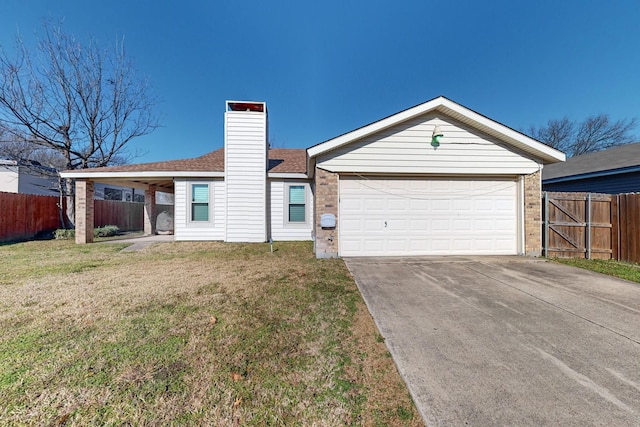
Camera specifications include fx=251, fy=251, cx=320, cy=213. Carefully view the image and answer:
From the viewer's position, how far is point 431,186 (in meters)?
6.98

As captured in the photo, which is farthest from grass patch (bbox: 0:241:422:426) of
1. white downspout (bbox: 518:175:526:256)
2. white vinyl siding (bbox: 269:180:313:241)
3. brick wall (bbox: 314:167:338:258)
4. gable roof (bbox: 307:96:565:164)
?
white downspout (bbox: 518:175:526:256)

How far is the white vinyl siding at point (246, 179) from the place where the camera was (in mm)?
9281

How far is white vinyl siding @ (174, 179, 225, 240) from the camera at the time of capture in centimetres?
956

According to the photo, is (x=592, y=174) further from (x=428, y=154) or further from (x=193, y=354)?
(x=193, y=354)

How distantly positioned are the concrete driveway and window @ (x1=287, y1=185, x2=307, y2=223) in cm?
531

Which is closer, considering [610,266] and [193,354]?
[193,354]

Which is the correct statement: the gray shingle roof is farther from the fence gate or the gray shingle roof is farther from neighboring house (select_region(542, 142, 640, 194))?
neighboring house (select_region(542, 142, 640, 194))

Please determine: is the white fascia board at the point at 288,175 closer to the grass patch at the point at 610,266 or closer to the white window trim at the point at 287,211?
the white window trim at the point at 287,211

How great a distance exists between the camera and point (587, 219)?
6719mm

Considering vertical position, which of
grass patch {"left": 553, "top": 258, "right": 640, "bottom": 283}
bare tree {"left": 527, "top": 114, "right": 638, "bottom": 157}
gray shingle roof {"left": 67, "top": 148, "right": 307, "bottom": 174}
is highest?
bare tree {"left": 527, "top": 114, "right": 638, "bottom": 157}

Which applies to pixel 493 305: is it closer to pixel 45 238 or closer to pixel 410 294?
pixel 410 294

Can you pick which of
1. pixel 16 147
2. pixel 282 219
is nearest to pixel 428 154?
pixel 282 219

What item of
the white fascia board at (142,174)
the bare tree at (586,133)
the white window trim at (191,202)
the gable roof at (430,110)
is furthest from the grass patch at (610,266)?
the bare tree at (586,133)

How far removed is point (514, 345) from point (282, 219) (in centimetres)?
812
